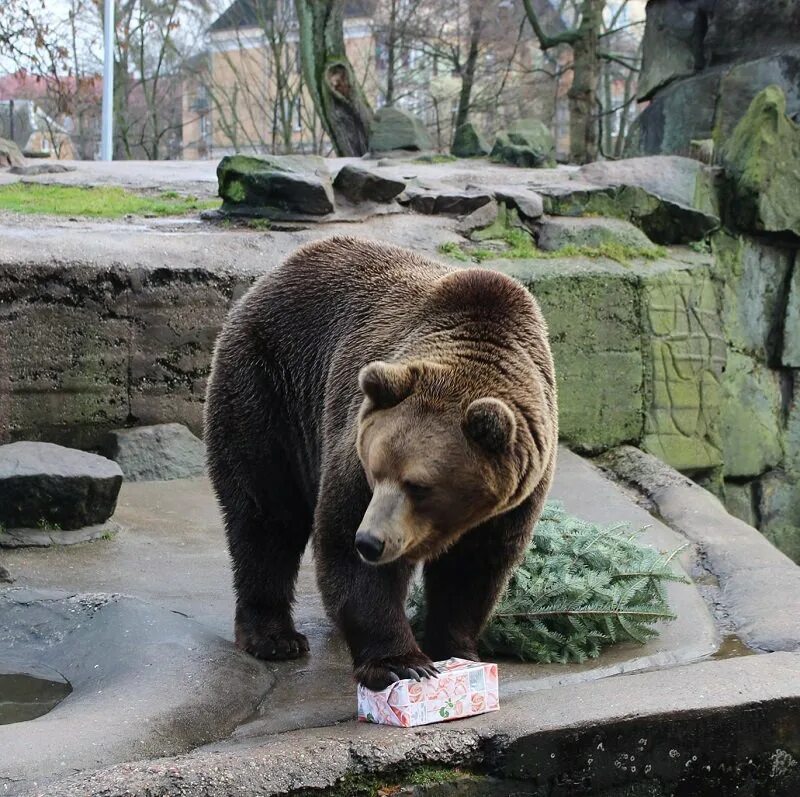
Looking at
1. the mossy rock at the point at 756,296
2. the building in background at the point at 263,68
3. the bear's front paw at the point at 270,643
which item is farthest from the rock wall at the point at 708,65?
the building in background at the point at 263,68

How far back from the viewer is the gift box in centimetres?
349

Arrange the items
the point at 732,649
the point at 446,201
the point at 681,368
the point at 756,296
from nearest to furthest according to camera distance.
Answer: the point at 732,649, the point at 681,368, the point at 446,201, the point at 756,296

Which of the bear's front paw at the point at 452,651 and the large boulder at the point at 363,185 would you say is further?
the large boulder at the point at 363,185

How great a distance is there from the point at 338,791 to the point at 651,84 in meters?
14.2

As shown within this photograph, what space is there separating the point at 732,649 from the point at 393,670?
1854 millimetres

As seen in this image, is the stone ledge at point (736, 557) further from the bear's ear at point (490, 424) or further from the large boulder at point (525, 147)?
the large boulder at point (525, 147)

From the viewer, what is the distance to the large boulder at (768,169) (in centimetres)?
1137

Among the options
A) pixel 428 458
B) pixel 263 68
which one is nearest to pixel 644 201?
pixel 428 458

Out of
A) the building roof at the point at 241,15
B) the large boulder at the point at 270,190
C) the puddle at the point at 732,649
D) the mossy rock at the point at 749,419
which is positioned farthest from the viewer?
the building roof at the point at 241,15

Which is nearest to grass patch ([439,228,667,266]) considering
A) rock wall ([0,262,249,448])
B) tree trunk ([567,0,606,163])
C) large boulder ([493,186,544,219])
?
large boulder ([493,186,544,219])

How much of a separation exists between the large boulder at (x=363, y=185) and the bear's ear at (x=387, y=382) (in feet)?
21.9

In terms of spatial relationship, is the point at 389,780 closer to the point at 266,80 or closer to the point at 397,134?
the point at 397,134

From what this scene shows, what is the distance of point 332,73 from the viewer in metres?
18.8

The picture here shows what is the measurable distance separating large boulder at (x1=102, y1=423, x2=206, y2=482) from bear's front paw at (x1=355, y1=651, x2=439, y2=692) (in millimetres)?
4103
